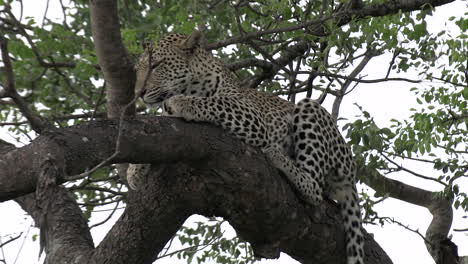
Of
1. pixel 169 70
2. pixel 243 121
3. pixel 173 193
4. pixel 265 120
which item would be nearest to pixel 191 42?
pixel 169 70

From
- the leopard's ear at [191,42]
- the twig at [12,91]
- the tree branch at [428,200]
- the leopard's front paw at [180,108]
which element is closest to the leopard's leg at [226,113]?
the leopard's front paw at [180,108]

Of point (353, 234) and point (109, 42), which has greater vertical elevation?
point (109, 42)

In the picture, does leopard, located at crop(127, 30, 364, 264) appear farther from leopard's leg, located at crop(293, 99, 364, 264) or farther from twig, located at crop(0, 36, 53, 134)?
twig, located at crop(0, 36, 53, 134)

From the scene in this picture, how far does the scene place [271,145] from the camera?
7520 millimetres

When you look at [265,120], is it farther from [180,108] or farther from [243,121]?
[180,108]

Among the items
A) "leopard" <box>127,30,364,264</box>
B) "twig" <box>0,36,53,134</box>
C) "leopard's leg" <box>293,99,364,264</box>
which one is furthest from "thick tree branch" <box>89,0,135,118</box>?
"leopard's leg" <box>293,99,364,264</box>

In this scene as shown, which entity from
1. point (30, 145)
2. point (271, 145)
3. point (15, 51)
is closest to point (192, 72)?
point (271, 145)

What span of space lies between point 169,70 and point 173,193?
252 centimetres

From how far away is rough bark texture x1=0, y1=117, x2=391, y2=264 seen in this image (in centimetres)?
500

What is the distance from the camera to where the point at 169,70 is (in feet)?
26.6

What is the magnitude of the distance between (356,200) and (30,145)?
377 centimetres

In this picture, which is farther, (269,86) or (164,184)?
(269,86)

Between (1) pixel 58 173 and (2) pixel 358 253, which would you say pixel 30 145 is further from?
(2) pixel 358 253

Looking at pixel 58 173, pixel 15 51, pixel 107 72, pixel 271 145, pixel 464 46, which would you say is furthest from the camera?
pixel 464 46
